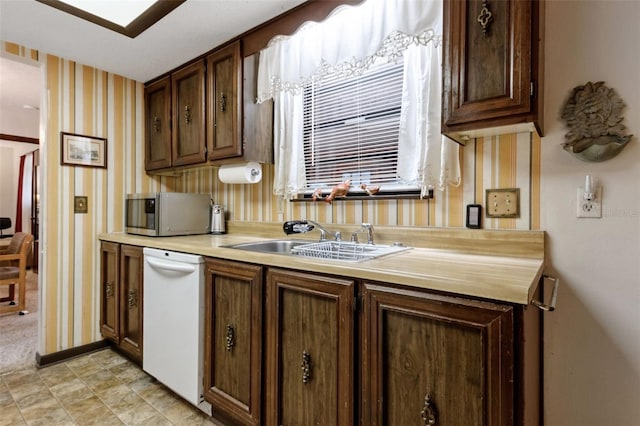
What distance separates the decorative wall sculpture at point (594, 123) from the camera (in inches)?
46.2

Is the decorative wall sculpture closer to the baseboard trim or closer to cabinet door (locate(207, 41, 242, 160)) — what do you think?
cabinet door (locate(207, 41, 242, 160))

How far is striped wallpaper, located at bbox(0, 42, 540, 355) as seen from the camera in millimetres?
2219

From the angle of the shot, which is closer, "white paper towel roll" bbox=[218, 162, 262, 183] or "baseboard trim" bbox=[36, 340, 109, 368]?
"white paper towel roll" bbox=[218, 162, 262, 183]

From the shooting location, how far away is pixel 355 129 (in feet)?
6.37

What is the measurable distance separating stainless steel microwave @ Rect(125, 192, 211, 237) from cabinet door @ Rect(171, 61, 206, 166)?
0.98 ft

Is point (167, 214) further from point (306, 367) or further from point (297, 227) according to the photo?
point (306, 367)

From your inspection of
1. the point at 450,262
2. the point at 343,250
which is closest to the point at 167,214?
the point at 343,250

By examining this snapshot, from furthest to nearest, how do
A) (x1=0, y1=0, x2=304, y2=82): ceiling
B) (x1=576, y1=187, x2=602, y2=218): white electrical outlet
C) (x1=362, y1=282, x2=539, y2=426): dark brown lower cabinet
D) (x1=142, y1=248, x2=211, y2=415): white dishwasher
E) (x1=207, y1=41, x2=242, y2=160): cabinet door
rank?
(x1=207, y1=41, x2=242, y2=160): cabinet door < (x1=0, y1=0, x2=304, y2=82): ceiling < (x1=142, y1=248, x2=211, y2=415): white dishwasher < (x1=576, y1=187, x2=602, y2=218): white electrical outlet < (x1=362, y1=282, x2=539, y2=426): dark brown lower cabinet

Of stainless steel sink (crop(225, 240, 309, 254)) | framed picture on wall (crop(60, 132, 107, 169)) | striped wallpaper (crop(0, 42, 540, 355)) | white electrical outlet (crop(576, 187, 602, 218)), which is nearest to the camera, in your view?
white electrical outlet (crop(576, 187, 602, 218))

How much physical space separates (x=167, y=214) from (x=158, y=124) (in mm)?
867

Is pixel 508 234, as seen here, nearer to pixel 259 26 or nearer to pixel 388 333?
pixel 388 333

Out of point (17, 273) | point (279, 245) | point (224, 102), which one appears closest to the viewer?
point (279, 245)

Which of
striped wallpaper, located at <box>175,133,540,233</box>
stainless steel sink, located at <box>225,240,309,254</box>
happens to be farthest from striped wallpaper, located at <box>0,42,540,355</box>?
stainless steel sink, located at <box>225,240,309,254</box>

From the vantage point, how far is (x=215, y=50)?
2197 millimetres
